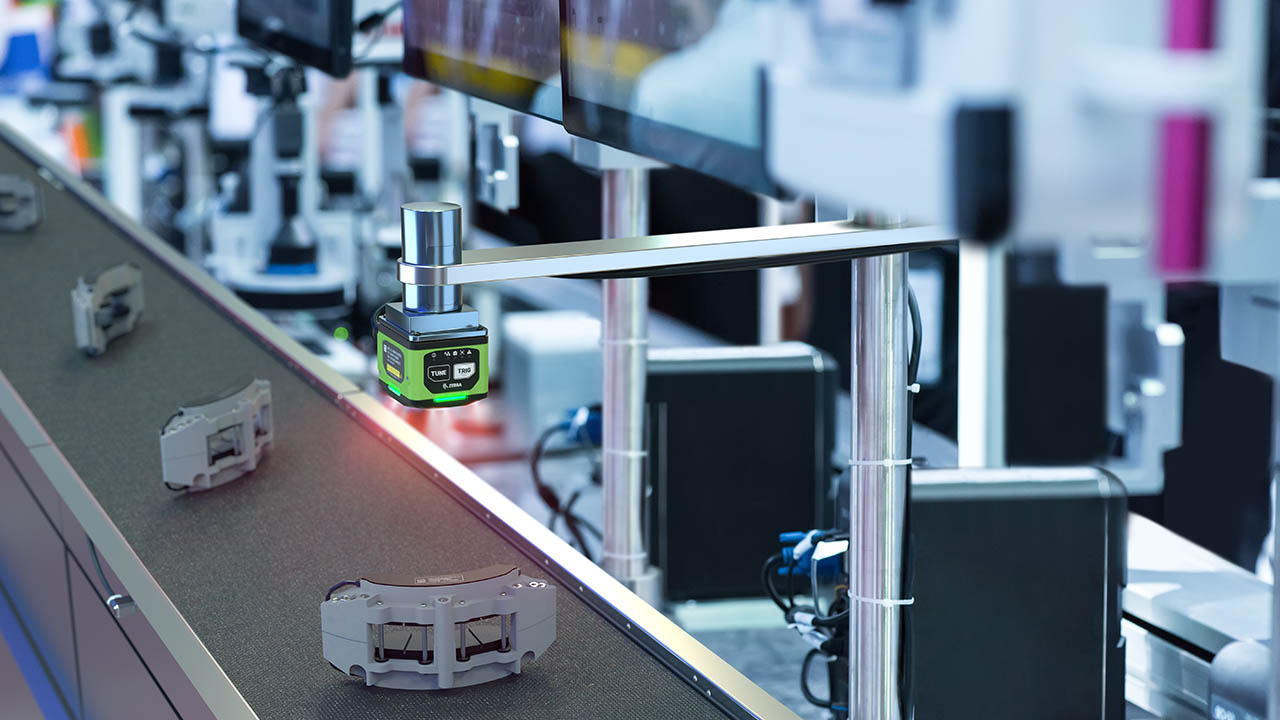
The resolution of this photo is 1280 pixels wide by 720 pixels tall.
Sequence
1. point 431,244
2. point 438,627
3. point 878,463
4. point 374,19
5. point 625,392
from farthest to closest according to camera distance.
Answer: point 374,19
point 625,392
point 878,463
point 438,627
point 431,244

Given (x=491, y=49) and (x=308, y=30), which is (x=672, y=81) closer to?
(x=491, y=49)

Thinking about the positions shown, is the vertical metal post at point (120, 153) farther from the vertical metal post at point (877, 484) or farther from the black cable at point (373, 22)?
the vertical metal post at point (877, 484)

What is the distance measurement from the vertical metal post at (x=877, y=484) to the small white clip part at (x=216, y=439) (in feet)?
2.51

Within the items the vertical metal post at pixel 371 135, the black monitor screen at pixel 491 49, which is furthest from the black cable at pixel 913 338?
the vertical metal post at pixel 371 135

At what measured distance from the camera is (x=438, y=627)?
1153 mm

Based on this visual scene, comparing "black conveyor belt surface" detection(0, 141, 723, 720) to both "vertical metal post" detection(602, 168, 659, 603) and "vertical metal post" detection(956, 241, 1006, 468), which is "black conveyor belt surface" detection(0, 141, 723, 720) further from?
"vertical metal post" detection(956, 241, 1006, 468)

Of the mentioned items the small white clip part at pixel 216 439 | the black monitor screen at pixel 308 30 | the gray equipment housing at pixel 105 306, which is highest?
the black monitor screen at pixel 308 30

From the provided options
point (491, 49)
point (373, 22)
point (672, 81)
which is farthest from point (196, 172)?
point (672, 81)

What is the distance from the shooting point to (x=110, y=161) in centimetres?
637

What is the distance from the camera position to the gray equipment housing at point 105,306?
2.19 m

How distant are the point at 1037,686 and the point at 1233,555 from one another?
2025mm

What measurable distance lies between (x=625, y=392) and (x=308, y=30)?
2.79ft

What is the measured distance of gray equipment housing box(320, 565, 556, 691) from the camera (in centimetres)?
116

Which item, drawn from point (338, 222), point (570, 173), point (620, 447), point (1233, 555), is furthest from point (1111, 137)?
point (570, 173)
